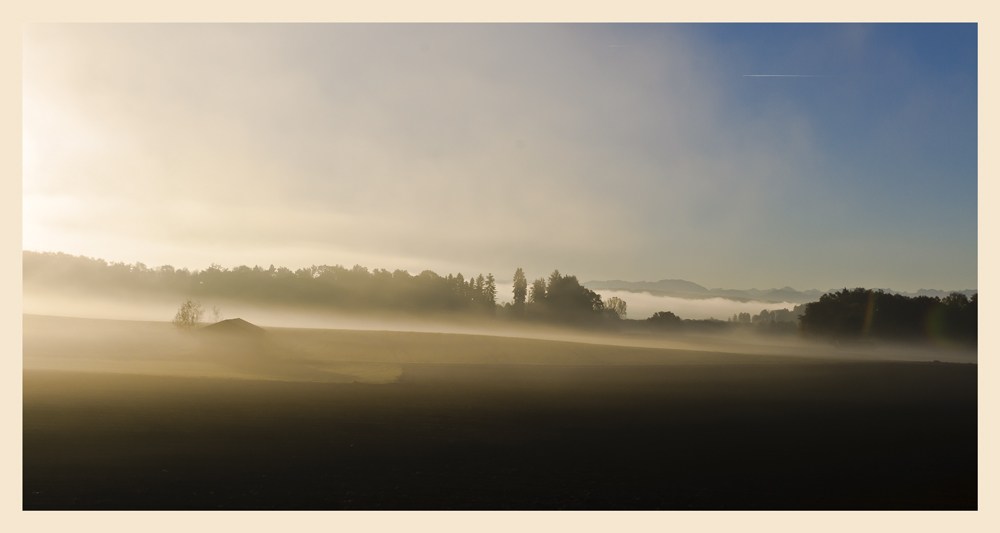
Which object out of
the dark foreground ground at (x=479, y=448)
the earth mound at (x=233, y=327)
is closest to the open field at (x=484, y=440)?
the dark foreground ground at (x=479, y=448)

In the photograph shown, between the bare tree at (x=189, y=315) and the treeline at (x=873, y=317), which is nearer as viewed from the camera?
the bare tree at (x=189, y=315)

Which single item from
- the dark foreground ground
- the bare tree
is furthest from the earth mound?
the dark foreground ground

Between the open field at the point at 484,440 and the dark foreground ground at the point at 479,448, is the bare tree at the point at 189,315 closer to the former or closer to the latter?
the open field at the point at 484,440

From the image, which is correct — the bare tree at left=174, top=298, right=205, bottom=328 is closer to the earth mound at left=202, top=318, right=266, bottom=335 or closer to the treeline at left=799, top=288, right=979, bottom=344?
the earth mound at left=202, top=318, right=266, bottom=335

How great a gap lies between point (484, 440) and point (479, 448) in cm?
78

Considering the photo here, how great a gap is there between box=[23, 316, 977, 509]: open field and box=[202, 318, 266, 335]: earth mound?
28.8 ft

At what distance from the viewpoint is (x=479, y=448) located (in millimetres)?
12211

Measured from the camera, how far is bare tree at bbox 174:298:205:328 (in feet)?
126

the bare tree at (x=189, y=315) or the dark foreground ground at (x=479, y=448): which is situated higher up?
the bare tree at (x=189, y=315)

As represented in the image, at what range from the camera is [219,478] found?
10.0 m

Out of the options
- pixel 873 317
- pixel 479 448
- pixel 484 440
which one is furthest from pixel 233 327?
pixel 873 317

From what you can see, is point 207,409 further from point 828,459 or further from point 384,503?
point 828,459

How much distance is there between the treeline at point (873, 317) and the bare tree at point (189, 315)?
56592 millimetres

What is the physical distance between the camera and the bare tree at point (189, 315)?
126 ft
